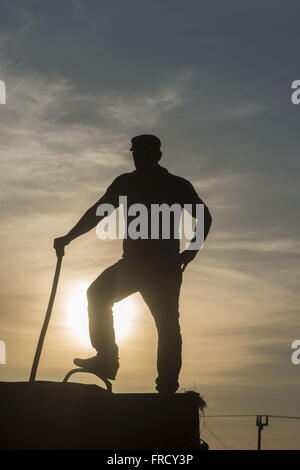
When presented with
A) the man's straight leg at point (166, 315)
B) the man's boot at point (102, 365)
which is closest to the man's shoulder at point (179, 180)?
the man's straight leg at point (166, 315)

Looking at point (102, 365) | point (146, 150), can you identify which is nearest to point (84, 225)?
point (146, 150)

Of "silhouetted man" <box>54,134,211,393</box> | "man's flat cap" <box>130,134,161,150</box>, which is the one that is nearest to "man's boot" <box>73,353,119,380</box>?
"silhouetted man" <box>54,134,211,393</box>

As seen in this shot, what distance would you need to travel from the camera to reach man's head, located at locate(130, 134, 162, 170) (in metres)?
9.95

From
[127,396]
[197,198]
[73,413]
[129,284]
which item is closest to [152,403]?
[127,396]

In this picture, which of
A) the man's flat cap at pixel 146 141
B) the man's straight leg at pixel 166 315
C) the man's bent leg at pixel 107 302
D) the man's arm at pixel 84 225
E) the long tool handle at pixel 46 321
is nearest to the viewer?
the man's straight leg at pixel 166 315

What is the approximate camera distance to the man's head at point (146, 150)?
32.6 ft

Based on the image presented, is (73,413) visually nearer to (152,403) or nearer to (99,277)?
(152,403)

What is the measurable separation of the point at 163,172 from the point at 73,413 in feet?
10.2

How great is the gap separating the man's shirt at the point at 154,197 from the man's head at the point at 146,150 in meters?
0.10

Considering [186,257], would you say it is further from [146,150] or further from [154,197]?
[146,150]

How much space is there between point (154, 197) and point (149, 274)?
3.03ft

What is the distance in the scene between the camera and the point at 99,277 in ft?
32.2

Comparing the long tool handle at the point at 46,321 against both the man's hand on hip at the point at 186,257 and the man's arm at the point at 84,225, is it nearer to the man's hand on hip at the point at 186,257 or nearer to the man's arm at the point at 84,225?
the man's arm at the point at 84,225

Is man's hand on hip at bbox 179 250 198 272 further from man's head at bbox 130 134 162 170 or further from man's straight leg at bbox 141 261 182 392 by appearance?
man's head at bbox 130 134 162 170
